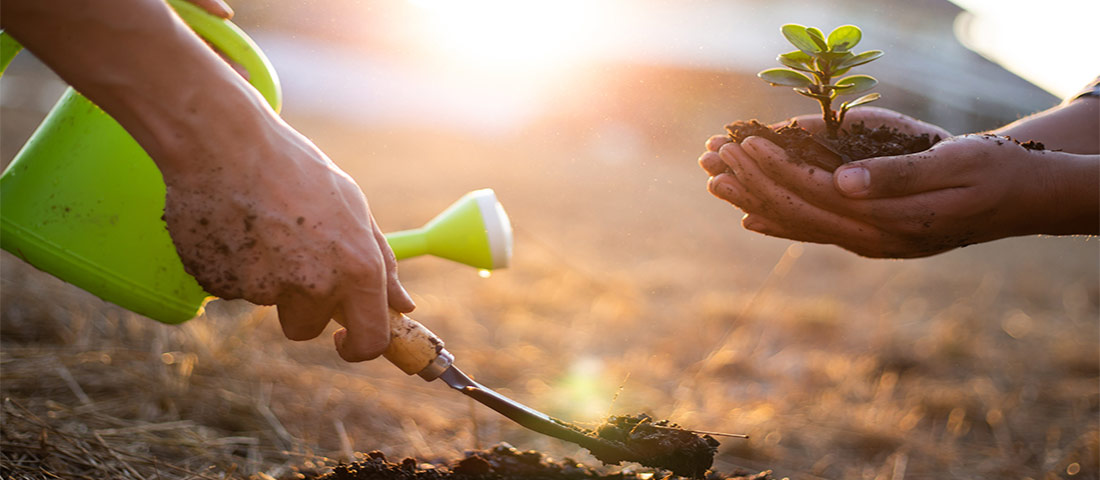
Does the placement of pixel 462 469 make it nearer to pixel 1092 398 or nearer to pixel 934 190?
pixel 934 190

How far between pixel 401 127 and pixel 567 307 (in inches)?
378

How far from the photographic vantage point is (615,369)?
2.76 meters

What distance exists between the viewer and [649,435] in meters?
1.11

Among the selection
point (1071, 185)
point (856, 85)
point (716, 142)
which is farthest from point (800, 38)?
point (1071, 185)

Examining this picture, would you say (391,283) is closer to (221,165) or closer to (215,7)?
→ (221,165)

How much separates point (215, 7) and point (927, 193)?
1310 millimetres

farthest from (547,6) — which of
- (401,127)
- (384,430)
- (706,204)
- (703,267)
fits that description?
(401,127)

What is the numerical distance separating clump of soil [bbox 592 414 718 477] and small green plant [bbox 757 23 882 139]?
655 millimetres

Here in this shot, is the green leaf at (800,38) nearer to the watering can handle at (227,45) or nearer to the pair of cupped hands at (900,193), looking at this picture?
the pair of cupped hands at (900,193)

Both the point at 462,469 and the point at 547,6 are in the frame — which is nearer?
the point at 462,469

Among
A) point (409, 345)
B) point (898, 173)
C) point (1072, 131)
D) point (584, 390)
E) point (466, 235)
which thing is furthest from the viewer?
point (584, 390)

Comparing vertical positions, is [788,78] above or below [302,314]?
above

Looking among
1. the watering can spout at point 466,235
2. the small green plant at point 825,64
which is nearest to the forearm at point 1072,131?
the small green plant at point 825,64

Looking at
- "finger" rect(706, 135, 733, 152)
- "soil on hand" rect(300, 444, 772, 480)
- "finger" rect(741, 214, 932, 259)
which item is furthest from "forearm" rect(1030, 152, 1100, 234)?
"soil on hand" rect(300, 444, 772, 480)
